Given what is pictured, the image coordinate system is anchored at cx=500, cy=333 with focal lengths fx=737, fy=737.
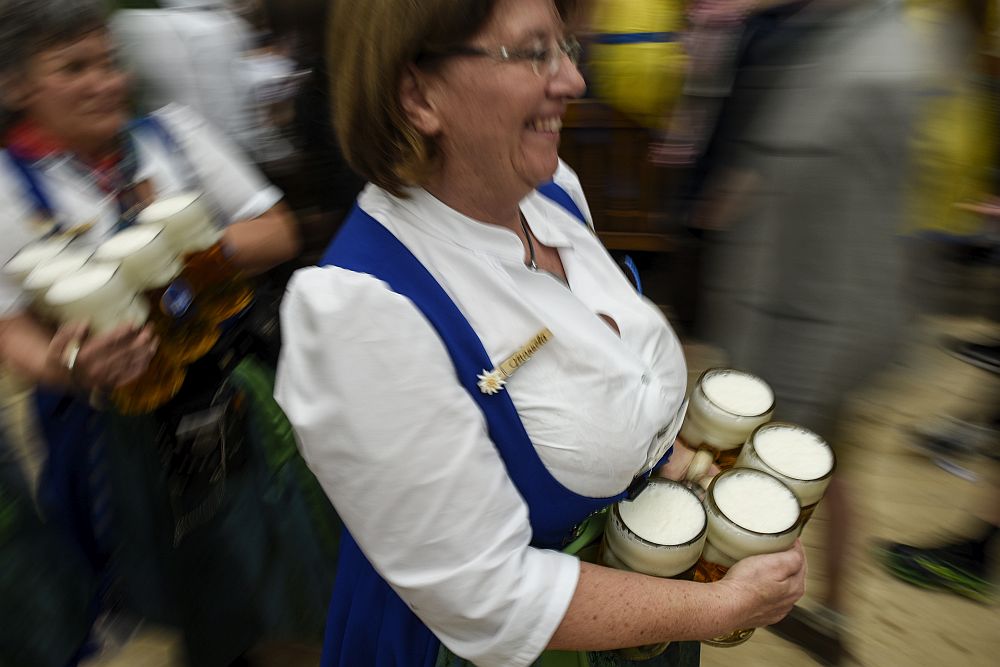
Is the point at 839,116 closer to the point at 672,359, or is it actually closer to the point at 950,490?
the point at 672,359

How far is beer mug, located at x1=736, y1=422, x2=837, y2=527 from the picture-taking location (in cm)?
112

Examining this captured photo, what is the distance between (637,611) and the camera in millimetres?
926

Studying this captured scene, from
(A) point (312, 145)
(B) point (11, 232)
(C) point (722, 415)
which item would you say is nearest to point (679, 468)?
(C) point (722, 415)

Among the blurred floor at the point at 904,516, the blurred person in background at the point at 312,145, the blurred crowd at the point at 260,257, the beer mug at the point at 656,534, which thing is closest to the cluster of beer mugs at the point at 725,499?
the beer mug at the point at 656,534

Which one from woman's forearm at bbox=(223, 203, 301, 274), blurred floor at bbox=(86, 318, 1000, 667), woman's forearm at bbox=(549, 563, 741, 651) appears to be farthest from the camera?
blurred floor at bbox=(86, 318, 1000, 667)

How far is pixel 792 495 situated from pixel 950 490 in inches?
78.0

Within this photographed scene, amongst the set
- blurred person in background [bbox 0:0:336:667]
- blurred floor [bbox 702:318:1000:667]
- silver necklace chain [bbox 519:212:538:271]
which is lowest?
blurred floor [bbox 702:318:1000:667]

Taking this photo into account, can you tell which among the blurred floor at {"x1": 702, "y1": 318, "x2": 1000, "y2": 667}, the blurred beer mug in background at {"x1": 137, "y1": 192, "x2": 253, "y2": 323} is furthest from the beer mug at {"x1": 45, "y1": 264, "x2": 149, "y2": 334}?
the blurred floor at {"x1": 702, "y1": 318, "x2": 1000, "y2": 667}

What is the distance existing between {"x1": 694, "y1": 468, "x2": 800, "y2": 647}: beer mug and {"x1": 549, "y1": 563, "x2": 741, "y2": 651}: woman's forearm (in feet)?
0.29

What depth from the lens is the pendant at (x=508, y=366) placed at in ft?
2.81

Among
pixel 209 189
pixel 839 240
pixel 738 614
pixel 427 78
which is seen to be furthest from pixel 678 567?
pixel 209 189

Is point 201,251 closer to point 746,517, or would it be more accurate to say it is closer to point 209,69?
point 746,517

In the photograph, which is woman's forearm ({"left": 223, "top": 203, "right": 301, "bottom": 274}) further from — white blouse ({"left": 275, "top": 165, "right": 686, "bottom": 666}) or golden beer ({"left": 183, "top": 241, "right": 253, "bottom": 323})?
white blouse ({"left": 275, "top": 165, "right": 686, "bottom": 666})

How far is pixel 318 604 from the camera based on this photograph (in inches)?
71.4
